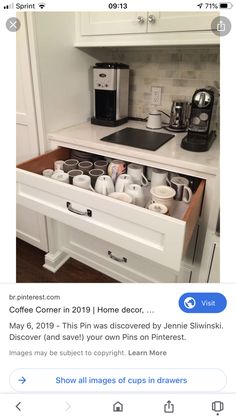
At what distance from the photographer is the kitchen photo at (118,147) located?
72 cm

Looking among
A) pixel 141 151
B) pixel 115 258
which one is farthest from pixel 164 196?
pixel 115 258

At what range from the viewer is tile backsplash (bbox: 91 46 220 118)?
1.11 metres

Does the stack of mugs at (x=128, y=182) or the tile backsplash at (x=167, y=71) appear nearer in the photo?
the stack of mugs at (x=128, y=182)

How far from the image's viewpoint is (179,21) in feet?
2.82

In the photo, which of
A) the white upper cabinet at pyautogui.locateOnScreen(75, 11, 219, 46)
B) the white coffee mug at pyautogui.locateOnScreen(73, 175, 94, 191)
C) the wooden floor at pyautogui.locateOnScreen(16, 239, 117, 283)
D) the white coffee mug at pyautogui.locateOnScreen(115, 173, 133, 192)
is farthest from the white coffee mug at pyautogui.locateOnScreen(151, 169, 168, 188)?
the wooden floor at pyautogui.locateOnScreen(16, 239, 117, 283)

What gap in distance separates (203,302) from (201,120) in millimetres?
677

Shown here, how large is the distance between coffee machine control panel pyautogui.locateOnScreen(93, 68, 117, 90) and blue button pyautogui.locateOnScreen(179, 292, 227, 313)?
103 centimetres

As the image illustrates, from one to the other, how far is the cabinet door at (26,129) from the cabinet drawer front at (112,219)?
33 centimetres

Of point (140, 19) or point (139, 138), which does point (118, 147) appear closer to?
point (139, 138)

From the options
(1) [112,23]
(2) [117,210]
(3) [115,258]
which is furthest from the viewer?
(3) [115,258]

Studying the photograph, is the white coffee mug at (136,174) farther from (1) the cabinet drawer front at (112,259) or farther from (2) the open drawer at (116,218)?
(1) the cabinet drawer front at (112,259)
